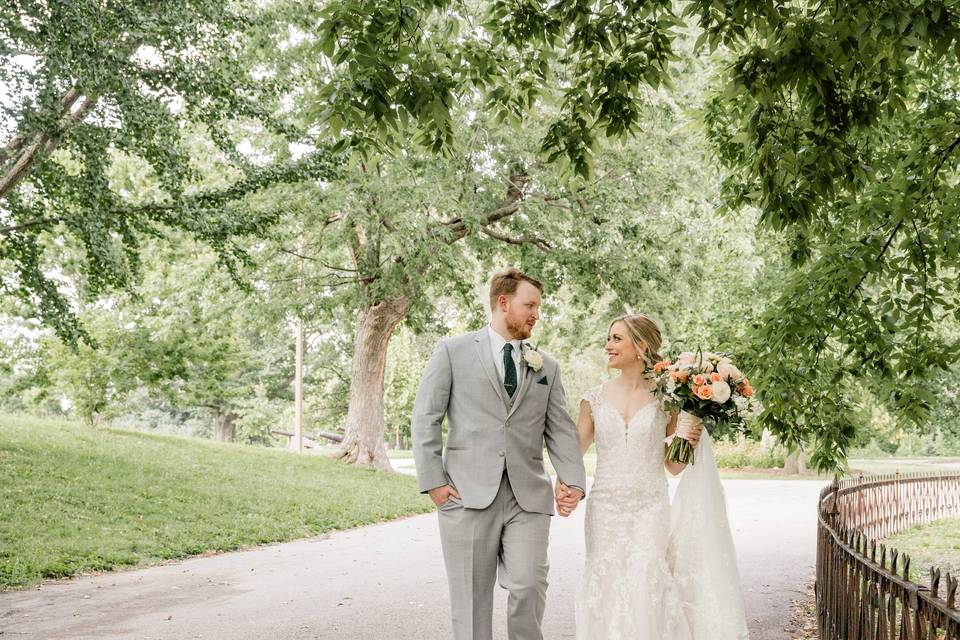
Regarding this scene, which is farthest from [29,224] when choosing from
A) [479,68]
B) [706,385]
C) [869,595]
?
[869,595]

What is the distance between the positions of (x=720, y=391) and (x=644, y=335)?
0.57 m

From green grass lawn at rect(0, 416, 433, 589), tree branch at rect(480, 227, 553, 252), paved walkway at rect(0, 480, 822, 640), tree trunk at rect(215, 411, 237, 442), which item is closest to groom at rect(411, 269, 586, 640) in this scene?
paved walkway at rect(0, 480, 822, 640)

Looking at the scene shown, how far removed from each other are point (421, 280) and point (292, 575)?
12714mm

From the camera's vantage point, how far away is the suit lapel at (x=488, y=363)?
4871mm

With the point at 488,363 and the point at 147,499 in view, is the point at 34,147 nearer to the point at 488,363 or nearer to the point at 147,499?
the point at 147,499

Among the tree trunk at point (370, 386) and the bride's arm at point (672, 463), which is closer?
the bride's arm at point (672, 463)

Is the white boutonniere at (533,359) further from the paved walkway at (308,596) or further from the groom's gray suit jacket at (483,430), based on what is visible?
the paved walkway at (308,596)

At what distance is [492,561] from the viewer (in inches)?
189

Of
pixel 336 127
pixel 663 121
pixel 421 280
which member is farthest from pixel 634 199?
pixel 336 127

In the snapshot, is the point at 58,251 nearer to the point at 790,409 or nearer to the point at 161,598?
the point at 161,598

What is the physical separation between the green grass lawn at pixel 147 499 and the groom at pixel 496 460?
6325mm

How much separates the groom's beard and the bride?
2.47ft

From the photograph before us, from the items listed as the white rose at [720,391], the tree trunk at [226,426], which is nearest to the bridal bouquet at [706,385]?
the white rose at [720,391]

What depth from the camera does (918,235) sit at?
7766mm
